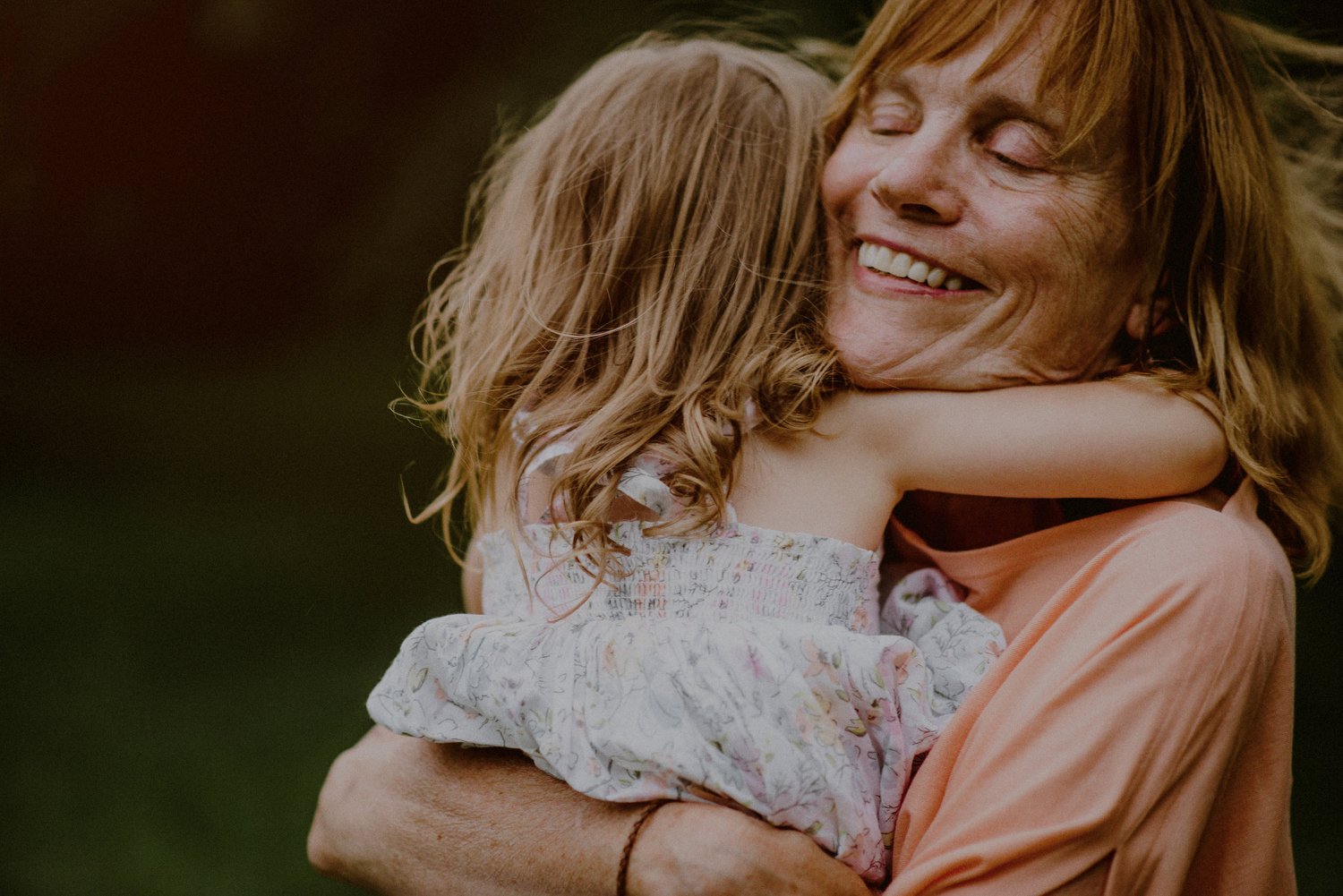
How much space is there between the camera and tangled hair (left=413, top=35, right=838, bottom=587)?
4.81ft

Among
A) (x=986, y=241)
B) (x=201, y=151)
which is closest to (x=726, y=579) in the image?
(x=986, y=241)

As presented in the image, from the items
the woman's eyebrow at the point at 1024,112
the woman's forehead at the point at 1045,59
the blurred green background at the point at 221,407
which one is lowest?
the blurred green background at the point at 221,407

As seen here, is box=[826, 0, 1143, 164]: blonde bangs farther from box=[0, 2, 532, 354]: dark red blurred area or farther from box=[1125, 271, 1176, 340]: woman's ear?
box=[0, 2, 532, 354]: dark red blurred area

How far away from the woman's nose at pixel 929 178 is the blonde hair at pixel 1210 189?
0.12 meters

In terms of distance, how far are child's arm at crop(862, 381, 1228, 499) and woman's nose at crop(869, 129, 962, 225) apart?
10.2 inches

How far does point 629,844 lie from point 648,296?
795mm

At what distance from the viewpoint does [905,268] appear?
4.84 feet

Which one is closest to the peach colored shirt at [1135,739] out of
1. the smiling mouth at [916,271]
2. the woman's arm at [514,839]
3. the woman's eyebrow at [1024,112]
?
the woman's arm at [514,839]

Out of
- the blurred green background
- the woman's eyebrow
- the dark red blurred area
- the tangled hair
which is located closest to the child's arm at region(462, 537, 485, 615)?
the tangled hair

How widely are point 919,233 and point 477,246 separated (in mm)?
815

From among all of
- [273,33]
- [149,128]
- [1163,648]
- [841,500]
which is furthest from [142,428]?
[1163,648]

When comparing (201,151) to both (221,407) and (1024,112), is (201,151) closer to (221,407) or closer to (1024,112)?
(221,407)

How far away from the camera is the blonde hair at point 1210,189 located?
1.37 meters

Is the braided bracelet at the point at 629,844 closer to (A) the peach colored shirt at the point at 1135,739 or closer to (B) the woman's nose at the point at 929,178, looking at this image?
(A) the peach colored shirt at the point at 1135,739
